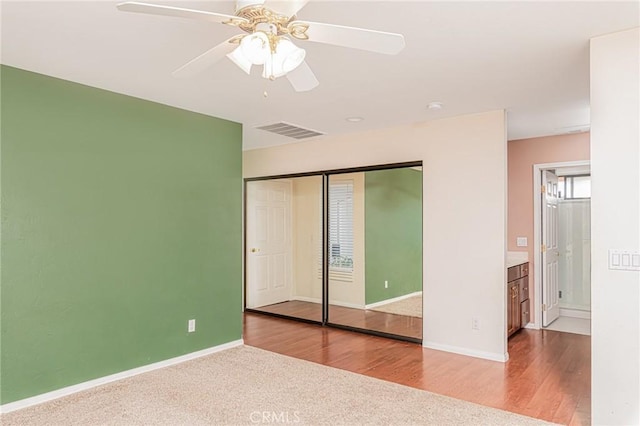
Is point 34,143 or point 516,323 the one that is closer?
point 34,143

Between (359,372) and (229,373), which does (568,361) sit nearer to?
(359,372)

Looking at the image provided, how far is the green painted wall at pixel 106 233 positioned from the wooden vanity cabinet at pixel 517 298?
2.98 meters

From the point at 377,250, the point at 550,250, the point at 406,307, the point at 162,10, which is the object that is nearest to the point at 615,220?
the point at 162,10

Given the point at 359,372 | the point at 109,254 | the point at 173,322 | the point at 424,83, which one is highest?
the point at 424,83

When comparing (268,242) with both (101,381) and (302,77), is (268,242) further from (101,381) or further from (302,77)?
(302,77)

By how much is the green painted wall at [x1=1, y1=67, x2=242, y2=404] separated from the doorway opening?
1.52 meters

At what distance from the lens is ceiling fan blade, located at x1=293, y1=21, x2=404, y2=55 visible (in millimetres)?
1703

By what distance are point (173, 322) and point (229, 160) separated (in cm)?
171

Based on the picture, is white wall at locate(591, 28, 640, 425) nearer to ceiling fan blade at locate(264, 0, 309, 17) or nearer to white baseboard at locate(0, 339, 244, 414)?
ceiling fan blade at locate(264, 0, 309, 17)

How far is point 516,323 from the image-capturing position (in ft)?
15.8

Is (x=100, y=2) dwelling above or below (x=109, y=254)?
above

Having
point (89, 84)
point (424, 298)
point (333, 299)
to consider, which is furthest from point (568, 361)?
point (89, 84)

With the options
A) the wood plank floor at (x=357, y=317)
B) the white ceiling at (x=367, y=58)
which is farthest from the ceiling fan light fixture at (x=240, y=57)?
the wood plank floor at (x=357, y=317)

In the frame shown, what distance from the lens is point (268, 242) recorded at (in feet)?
20.7
